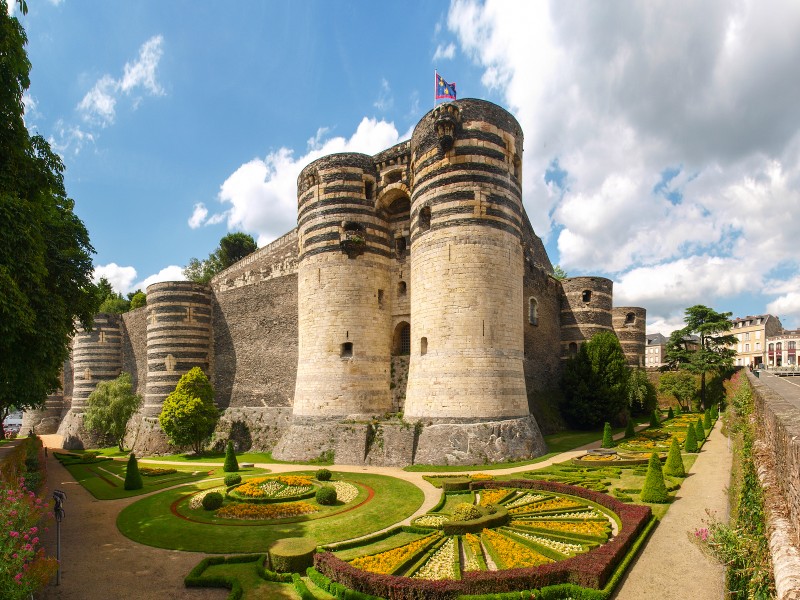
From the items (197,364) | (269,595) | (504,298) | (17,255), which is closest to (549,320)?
(504,298)

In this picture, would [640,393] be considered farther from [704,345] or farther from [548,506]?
[548,506]

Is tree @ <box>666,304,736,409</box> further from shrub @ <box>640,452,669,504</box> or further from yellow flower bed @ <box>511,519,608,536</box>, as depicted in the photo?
yellow flower bed @ <box>511,519,608,536</box>

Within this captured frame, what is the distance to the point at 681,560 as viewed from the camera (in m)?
11.0

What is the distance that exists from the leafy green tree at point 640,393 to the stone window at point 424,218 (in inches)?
799

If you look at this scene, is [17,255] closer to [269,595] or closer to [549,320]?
[269,595]

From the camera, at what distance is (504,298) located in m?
22.9

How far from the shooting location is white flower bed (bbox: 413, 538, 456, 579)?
10.6 m

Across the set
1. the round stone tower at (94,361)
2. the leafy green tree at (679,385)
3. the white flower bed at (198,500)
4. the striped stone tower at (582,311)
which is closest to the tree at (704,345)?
the leafy green tree at (679,385)

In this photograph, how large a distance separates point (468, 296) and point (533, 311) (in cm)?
1175

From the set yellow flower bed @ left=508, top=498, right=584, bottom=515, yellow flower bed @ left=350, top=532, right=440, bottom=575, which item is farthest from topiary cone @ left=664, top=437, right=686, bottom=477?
yellow flower bed @ left=350, top=532, right=440, bottom=575

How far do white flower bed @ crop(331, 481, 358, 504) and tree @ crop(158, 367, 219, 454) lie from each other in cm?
1456

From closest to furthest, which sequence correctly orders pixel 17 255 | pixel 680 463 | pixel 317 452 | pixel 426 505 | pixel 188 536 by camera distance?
1. pixel 17 255
2. pixel 188 536
3. pixel 426 505
4. pixel 680 463
5. pixel 317 452

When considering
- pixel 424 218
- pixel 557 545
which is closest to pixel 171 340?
pixel 424 218

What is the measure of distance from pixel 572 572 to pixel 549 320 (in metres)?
26.8
